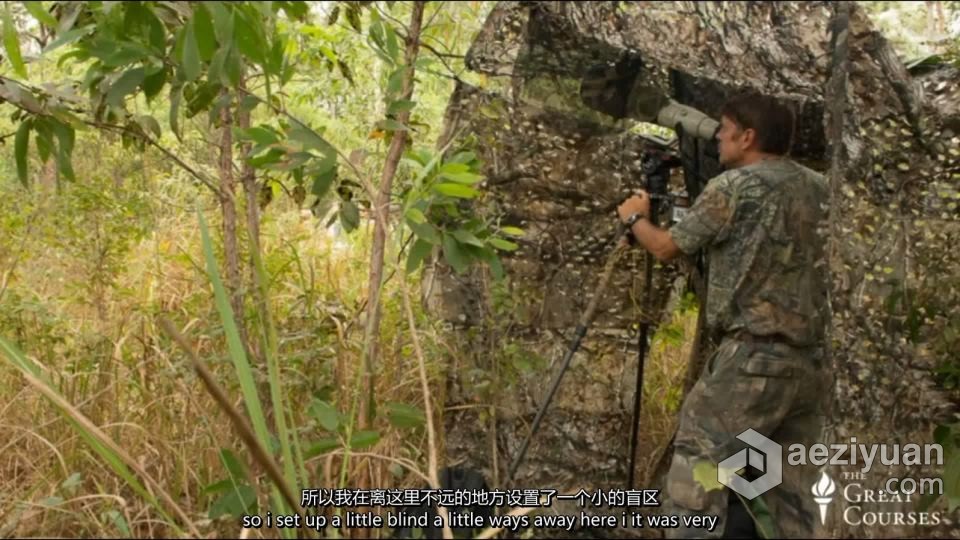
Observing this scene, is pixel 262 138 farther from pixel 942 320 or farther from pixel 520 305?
pixel 942 320

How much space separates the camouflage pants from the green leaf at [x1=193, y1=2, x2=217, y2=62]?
6.65 ft

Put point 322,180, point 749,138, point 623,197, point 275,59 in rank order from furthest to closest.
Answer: point 623,197 < point 749,138 < point 322,180 < point 275,59

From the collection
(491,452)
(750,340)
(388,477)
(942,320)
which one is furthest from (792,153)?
(388,477)

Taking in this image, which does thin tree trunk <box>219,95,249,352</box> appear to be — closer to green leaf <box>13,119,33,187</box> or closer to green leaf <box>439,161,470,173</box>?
green leaf <box>13,119,33,187</box>

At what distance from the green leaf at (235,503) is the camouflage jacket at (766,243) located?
1.59 meters

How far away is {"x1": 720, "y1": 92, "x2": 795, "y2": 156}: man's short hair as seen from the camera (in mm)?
3223

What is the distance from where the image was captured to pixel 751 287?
326 cm

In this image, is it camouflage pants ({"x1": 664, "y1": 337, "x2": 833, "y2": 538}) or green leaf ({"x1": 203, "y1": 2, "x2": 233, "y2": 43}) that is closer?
green leaf ({"x1": 203, "y1": 2, "x2": 233, "y2": 43})

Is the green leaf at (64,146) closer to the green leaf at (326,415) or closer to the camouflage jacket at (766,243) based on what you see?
the green leaf at (326,415)

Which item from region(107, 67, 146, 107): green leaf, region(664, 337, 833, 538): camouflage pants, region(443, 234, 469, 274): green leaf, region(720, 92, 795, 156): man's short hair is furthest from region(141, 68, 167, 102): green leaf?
region(664, 337, 833, 538): camouflage pants

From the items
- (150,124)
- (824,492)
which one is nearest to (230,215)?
(150,124)

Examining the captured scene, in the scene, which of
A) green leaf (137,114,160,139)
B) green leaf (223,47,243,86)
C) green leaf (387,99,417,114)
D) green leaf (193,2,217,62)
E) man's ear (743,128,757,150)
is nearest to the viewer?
green leaf (193,2,217,62)

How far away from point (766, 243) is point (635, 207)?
45 centimetres

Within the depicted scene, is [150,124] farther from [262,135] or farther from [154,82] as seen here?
[262,135]
